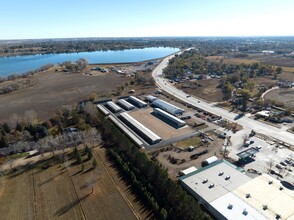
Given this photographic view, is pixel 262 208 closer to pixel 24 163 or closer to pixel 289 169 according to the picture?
pixel 289 169

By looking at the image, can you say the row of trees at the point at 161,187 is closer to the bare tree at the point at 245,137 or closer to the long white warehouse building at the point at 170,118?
the long white warehouse building at the point at 170,118

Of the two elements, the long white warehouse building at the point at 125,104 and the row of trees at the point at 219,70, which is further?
the row of trees at the point at 219,70

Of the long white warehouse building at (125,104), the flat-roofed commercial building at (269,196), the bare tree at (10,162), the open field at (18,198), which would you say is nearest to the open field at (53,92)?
the long white warehouse building at (125,104)

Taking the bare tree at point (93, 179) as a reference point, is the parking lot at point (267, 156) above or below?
below

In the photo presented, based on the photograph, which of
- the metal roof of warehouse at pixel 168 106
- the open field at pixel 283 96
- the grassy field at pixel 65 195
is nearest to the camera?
the grassy field at pixel 65 195

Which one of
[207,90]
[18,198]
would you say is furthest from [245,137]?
[18,198]

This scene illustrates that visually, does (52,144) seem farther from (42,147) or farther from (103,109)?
(103,109)
